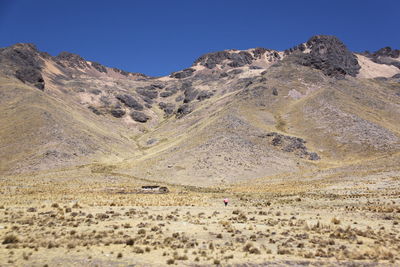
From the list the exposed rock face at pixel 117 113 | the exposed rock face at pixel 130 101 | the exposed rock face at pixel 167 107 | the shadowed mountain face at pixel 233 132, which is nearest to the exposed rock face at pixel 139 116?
the exposed rock face at pixel 117 113

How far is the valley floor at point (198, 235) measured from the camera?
642 inches

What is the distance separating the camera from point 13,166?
249ft

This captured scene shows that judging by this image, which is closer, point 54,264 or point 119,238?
point 54,264

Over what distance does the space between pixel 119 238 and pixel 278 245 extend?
9646 mm

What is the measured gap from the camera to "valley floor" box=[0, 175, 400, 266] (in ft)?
53.5

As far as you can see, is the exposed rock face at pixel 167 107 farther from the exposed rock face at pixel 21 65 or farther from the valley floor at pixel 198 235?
the valley floor at pixel 198 235

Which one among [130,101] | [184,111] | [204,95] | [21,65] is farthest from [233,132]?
[21,65]

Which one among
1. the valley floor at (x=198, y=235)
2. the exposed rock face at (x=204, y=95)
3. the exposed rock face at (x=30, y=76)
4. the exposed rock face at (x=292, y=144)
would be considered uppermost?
the exposed rock face at (x=204, y=95)

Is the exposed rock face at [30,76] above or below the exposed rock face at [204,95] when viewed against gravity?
below

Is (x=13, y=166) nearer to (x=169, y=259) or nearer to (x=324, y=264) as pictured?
(x=169, y=259)

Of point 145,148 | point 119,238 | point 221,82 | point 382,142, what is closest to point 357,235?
point 119,238

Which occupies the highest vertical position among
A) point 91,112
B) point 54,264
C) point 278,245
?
point 91,112

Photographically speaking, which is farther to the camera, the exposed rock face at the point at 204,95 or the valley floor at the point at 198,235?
the exposed rock face at the point at 204,95

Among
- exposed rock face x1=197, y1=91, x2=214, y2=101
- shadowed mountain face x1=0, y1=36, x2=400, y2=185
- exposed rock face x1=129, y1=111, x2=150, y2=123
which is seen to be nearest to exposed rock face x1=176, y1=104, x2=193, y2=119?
shadowed mountain face x1=0, y1=36, x2=400, y2=185
